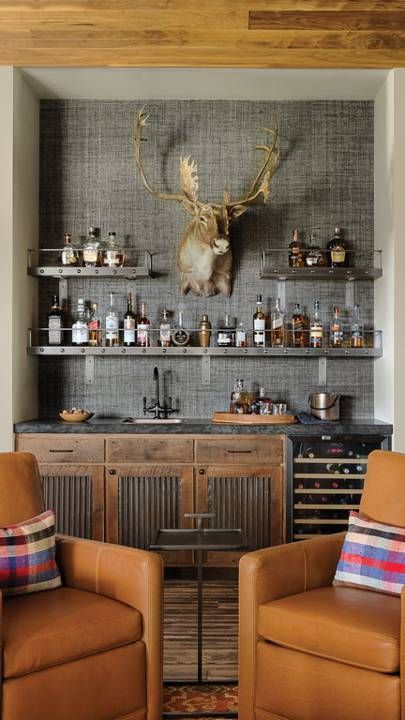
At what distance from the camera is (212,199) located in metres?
4.98

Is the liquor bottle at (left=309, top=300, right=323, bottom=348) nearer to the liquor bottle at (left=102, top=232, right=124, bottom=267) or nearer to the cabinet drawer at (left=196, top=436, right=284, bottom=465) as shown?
the cabinet drawer at (left=196, top=436, right=284, bottom=465)

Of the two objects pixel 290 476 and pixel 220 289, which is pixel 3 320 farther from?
pixel 290 476

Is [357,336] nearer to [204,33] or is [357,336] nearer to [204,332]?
[204,332]

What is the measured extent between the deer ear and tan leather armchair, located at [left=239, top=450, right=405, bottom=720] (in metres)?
2.32

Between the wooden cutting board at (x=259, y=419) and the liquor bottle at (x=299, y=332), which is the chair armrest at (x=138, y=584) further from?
the liquor bottle at (x=299, y=332)

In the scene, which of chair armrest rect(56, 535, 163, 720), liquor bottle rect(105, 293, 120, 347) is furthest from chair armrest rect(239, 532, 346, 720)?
liquor bottle rect(105, 293, 120, 347)

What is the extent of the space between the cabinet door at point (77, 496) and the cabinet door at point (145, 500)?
0.06m

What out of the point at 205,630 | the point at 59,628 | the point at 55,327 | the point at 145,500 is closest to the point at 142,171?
the point at 55,327

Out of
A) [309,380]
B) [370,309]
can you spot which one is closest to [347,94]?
[370,309]

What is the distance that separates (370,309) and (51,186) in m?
2.26

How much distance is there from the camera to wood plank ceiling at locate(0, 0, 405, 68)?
3811 mm

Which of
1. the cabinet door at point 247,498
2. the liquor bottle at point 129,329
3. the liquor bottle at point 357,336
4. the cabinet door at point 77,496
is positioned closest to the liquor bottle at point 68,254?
the liquor bottle at point 129,329

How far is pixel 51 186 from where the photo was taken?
16.3 feet

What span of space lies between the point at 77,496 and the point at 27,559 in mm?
1747
